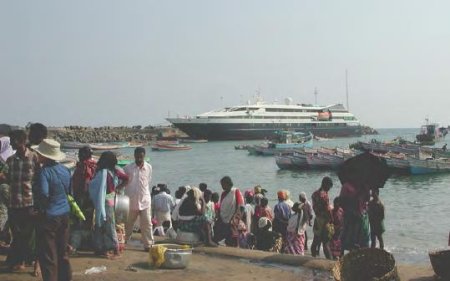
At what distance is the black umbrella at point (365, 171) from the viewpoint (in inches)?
275

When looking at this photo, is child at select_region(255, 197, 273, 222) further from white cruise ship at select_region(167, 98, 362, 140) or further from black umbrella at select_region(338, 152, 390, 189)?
white cruise ship at select_region(167, 98, 362, 140)

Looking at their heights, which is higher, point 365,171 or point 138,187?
point 365,171

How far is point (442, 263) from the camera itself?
19.9ft

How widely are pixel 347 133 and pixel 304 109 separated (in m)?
12.3

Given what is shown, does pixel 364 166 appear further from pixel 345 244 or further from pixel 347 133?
pixel 347 133

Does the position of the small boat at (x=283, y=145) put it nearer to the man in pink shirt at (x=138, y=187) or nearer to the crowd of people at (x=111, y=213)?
the crowd of people at (x=111, y=213)

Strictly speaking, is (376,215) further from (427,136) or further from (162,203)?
(427,136)

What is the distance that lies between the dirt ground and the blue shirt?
1120 millimetres

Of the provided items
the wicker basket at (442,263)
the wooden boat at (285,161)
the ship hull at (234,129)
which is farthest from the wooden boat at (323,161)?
the ship hull at (234,129)

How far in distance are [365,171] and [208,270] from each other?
7.65 ft

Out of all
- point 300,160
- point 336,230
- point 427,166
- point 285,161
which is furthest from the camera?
point 285,161

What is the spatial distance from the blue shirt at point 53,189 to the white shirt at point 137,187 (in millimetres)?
1870

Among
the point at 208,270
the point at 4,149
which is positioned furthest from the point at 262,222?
the point at 4,149

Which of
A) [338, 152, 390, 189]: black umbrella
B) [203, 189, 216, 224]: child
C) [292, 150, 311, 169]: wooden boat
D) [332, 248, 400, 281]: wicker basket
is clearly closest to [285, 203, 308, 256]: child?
[203, 189, 216, 224]: child
